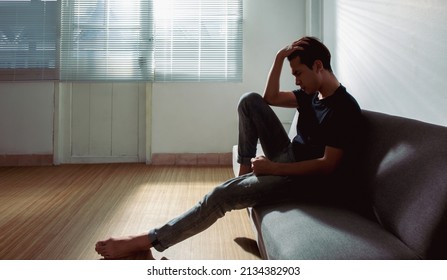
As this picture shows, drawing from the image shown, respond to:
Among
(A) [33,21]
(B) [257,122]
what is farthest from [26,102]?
(B) [257,122]

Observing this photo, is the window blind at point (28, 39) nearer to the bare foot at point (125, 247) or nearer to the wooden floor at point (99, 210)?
the wooden floor at point (99, 210)

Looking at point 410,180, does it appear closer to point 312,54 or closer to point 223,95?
point 312,54

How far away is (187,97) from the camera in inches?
128

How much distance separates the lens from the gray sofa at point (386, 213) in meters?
0.77

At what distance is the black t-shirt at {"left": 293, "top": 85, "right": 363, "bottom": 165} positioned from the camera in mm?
1120

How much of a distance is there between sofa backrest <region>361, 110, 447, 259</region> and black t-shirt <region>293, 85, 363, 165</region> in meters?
0.07

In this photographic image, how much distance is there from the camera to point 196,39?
10.5 feet

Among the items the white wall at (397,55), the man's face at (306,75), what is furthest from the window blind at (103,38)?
the man's face at (306,75)

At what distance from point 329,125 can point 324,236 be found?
0.42m

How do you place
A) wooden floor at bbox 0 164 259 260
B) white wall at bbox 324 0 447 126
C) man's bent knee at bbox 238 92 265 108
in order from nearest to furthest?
white wall at bbox 324 0 447 126, wooden floor at bbox 0 164 259 260, man's bent knee at bbox 238 92 265 108

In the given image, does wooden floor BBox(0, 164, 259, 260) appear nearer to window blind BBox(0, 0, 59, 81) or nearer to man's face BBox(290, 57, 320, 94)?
man's face BBox(290, 57, 320, 94)

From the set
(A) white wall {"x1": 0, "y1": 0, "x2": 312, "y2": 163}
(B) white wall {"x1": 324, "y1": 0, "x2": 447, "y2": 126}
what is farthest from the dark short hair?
(A) white wall {"x1": 0, "y1": 0, "x2": 312, "y2": 163}
